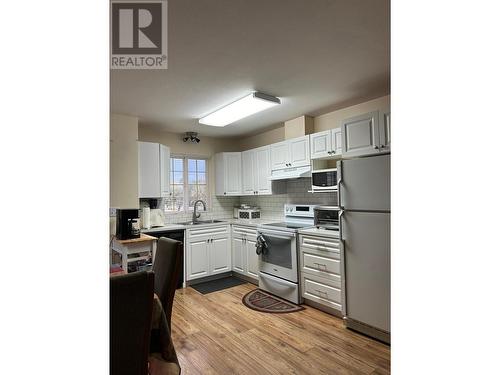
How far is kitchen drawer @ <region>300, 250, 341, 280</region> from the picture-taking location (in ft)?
9.23

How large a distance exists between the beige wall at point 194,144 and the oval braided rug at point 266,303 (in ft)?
6.83

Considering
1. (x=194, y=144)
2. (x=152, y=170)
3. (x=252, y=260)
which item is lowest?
(x=252, y=260)

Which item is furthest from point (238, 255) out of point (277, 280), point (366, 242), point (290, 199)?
point (366, 242)

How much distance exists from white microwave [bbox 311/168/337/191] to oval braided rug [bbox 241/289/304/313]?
143 centimetres

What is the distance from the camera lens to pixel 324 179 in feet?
10.7

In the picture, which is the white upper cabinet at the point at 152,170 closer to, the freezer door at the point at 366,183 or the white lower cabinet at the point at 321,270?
the white lower cabinet at the point at 321,270

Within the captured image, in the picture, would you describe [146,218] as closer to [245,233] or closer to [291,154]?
[245,233]

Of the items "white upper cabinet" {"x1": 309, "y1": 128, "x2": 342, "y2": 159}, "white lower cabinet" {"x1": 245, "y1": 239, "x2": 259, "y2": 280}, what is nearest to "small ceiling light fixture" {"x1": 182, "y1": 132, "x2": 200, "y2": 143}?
"white lower cabinet" {"x1": 245, "y1": 239, "x2": 259, "y2": 280}

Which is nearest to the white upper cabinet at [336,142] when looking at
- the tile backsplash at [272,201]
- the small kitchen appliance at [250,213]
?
the tile backsplash at [272,201]

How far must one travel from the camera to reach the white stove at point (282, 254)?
326 cm

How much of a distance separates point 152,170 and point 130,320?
2.89 metres

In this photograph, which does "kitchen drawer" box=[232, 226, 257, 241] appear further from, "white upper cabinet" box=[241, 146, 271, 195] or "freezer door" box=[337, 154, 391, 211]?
"freezer door" box=[337, 154, 391, 211]
